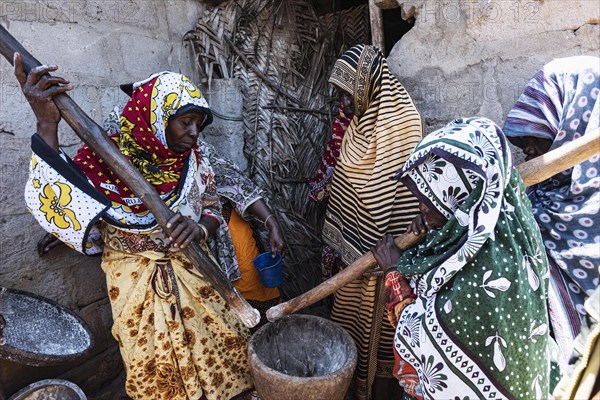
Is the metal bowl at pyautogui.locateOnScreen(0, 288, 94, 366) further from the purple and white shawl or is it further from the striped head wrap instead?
the purple and white shawl

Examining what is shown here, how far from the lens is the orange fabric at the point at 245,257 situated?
2844 millimetres

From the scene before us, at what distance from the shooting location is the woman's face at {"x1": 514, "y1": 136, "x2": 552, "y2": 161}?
6.07 feet

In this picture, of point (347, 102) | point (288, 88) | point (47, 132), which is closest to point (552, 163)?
point (347, 102)

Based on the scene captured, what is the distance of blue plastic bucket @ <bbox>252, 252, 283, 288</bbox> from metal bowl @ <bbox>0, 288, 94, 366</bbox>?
0.95m

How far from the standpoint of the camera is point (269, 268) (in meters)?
2.59

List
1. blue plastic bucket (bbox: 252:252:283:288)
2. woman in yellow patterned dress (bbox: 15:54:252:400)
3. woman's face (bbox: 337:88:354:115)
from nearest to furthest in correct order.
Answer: woman in yellow patterned dress (bbox: 15:54:252:400) → woman's face (bbox: 337:88:354:115) → blue plastic bucket (bbox: 252:252:283:288)

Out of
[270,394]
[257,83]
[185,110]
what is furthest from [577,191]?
[257,83]

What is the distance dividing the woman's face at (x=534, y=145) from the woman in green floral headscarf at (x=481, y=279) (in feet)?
1.10

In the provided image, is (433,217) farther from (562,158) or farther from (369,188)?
(369,188)

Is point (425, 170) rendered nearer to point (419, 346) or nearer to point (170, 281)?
point (419, 346)

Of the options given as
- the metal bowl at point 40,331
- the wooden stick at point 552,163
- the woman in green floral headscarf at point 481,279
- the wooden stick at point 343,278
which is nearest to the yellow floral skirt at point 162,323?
the metal bowl at point 40,331

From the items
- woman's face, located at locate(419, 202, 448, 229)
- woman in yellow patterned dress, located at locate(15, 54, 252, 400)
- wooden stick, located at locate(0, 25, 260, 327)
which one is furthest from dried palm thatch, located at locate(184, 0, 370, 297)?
woman's face, located at locate(419, 202, 448, 229)

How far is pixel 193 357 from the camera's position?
93.0 inches

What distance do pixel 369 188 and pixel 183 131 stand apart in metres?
1.00
